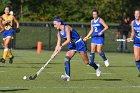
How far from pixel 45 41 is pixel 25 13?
17.7 m

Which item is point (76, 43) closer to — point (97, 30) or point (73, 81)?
point (73, 81)

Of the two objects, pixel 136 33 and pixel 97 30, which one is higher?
pixel 136 33

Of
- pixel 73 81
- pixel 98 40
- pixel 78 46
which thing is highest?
pixel 78 46

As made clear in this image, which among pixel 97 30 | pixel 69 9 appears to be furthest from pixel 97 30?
pixel 69 9

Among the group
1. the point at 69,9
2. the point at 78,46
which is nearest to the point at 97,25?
the point at 78,46

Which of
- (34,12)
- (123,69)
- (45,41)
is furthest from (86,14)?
(123,69)

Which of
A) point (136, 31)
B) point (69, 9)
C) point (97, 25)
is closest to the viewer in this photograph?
point (136, 31)

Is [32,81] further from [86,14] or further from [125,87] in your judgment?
[86,14]

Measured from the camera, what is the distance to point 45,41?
35.8 metres

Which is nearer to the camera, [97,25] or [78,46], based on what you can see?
[78,46]

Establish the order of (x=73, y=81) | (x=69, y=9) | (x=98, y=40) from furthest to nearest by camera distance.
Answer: (x=69, y=9)
(x=98, y=40)
(x=73, y=81)

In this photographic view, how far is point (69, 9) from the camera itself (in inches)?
2156

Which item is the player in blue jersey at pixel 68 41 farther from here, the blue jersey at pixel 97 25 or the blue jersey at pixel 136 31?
the blue jersey at pixel 97 25

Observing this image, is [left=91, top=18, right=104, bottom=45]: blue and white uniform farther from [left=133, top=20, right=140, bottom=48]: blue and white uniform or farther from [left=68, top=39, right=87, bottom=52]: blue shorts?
[left=68, top=39, right=87, bottom=52]: blue shorts
